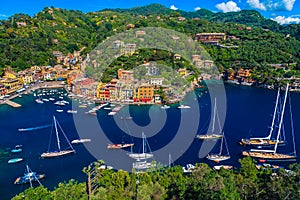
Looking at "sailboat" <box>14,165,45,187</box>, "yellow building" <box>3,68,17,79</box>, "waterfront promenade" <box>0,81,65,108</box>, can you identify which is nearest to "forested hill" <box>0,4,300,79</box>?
"yellow building" <box>3,68,17,79</box>

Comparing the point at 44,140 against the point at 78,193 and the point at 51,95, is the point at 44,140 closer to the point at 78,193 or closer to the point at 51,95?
the point at 78,193

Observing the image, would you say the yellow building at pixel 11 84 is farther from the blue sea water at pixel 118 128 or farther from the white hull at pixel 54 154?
the white hull at pixel 54 154

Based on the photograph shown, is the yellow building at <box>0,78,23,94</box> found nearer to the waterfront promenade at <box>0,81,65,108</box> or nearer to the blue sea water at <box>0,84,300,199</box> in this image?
the waterfront promenade at <box>0,81,65,108</box>

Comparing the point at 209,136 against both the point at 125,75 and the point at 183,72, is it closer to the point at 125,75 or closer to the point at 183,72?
the point at 125,75

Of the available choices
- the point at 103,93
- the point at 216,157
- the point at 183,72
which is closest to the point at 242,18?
the point at 183,72

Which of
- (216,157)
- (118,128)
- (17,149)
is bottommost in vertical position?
(216,157)

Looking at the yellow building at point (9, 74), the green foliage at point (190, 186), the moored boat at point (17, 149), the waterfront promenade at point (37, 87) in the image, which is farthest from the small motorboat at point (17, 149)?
the yellow building at point (9, 74)
